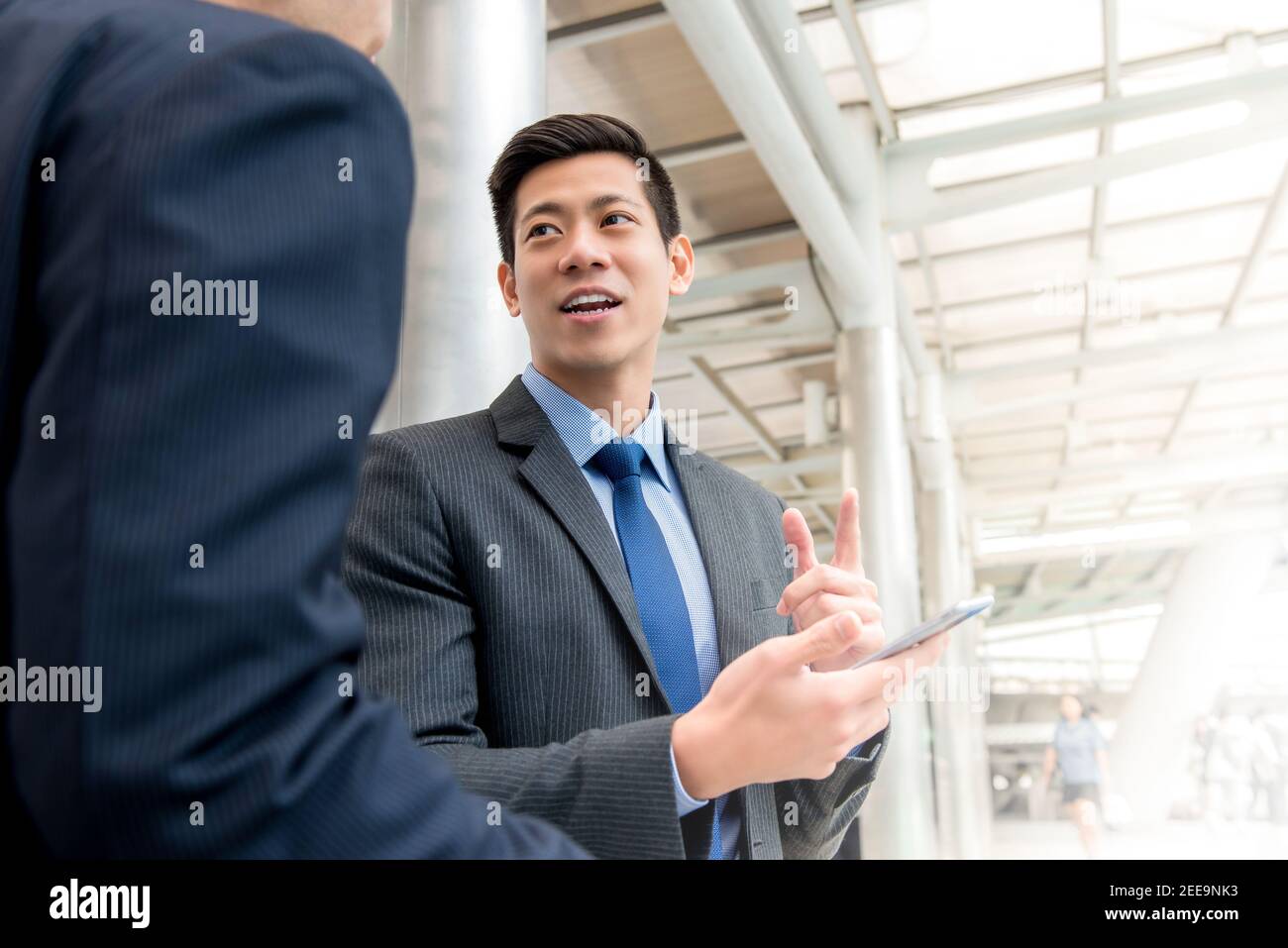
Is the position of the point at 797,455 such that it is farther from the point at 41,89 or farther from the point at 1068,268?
the point at 41,89

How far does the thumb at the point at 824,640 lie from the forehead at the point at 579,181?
965 millimetres

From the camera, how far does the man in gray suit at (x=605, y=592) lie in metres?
1.03

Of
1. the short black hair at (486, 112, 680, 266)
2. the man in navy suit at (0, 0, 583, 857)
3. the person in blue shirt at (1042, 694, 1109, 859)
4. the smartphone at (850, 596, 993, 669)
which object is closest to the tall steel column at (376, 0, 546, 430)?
the short black hair at (486, 112, 680, 266)

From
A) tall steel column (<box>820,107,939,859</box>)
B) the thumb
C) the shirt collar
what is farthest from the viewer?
tall steel column (<box>820,107,939,859</box>)

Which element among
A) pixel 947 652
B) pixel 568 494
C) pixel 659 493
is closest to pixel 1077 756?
pixel 947 652

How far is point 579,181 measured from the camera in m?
1.70

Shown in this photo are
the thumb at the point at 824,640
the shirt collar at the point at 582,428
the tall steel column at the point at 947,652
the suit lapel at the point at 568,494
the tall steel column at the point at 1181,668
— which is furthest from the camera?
the tall steel column at the point at 1181,668

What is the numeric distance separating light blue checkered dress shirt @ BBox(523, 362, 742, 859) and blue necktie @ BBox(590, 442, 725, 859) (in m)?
0.01

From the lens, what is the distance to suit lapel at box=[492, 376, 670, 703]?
4.33 ft

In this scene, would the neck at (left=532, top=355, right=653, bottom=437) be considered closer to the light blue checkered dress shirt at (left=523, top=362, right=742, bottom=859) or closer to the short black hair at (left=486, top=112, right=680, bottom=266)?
the light blue checkered dress shirt at (left=523, top=362, right=742, bottom=859)

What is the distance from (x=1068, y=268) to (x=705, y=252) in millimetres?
3812

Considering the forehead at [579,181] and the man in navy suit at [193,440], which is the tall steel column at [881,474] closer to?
the forehead at [579,181]

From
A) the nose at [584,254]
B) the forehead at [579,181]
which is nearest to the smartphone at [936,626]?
the nose at [584,254]

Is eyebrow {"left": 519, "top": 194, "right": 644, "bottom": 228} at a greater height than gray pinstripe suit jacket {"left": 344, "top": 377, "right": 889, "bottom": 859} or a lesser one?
greater
